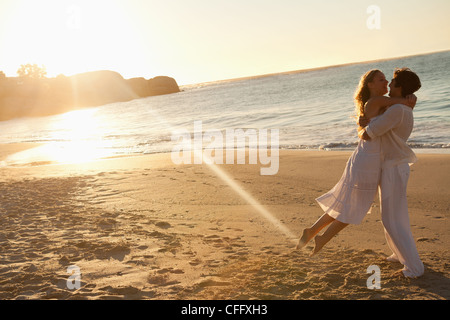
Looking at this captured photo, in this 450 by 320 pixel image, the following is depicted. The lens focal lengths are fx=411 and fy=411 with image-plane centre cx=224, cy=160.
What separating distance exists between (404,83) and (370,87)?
307mm

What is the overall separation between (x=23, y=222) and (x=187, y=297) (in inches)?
154

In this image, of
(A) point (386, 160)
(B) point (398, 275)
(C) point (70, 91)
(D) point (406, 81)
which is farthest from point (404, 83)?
(C) point (70, 91)

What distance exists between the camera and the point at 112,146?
21.3 meters

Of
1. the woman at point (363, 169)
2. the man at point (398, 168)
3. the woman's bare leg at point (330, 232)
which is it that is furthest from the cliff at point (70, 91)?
the man at point (398, 168)

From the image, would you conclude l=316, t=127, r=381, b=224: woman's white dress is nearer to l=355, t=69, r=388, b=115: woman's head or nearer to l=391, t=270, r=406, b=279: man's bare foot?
l=355, t=69, r=388, b=115: woman's head

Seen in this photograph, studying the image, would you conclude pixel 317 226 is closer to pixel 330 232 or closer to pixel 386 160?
pixel 330 232

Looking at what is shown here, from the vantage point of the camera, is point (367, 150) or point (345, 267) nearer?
→ point (367, 150)

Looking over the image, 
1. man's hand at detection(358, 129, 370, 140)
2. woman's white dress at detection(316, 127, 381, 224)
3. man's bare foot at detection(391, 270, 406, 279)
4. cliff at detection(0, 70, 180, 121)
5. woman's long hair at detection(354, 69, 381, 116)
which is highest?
cliff at detection(0, 70, 180, 121)

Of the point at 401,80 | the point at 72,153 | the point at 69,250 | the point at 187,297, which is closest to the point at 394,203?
the point at 401,80

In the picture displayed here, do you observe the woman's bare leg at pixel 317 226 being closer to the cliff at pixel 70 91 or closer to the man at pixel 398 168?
the man at pixel 398 168

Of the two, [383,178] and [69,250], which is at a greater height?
[383,178]

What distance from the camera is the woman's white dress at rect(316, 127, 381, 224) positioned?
13.4ft

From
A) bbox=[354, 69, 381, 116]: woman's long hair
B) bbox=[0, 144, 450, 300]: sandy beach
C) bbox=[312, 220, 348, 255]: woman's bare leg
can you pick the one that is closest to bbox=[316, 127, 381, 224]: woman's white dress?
bbox=[312, 220, 348, 255]: woman's bare leg
